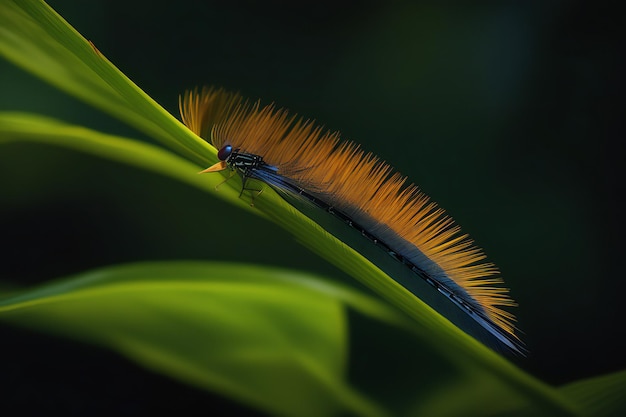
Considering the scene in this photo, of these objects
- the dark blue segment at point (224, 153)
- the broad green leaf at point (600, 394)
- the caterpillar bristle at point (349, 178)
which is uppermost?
the caterpillar bristle at point (349, 178)

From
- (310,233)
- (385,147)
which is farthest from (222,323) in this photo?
(385,147)

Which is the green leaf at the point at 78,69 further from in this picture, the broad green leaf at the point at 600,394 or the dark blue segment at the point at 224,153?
the broad green leaf at the point at 600,394

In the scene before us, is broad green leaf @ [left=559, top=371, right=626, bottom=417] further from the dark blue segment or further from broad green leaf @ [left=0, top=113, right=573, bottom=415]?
the dark blue segment

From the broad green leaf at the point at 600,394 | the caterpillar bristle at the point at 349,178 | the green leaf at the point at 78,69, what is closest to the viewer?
the green leaf at the point at 78,69

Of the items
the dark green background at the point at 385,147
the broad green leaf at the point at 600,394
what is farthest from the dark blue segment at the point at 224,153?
the broad green leaf at the point at 600,394

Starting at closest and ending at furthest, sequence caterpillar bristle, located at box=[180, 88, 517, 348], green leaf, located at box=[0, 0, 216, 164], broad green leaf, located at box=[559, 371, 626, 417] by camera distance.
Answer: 1. green leaf, located at box=[0, 0, 216, 164]
2. caterpillar bristle, located at box=[180, 88, 517, 348]
3. broad green leaf, located at box=[559, 371, 626, 417]

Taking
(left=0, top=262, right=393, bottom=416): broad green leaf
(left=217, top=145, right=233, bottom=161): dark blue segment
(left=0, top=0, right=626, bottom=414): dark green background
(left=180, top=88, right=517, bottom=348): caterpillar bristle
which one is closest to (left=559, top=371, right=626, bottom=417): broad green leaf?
Result: (left=0, top=0, right=626, bottom=414): dark green background
